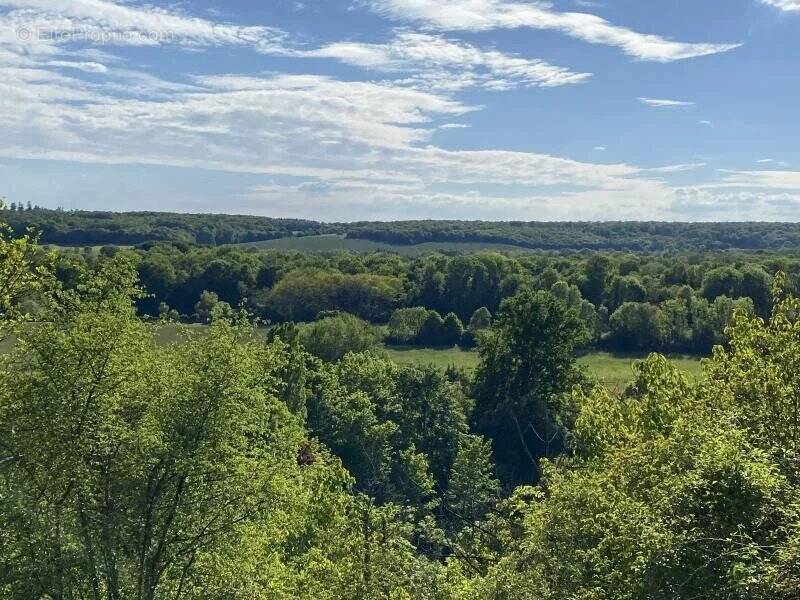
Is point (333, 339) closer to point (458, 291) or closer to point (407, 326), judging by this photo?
point (407, 326)

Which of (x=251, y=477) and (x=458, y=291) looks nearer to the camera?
(x=251, y=477)

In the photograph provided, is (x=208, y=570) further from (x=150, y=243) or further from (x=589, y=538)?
(x=150, y=243)

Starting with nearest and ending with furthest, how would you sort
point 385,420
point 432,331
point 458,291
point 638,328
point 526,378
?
point 385,420
point 526,378
point 638,328
point 432,331
point 458,291

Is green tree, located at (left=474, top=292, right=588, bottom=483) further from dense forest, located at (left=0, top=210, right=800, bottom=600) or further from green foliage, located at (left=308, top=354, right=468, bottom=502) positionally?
dense forest, located at (left=0, top=210, right=800, bottom=600)

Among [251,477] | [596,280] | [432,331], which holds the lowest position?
[432,331]

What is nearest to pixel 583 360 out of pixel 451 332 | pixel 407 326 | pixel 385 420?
pixel 451 332

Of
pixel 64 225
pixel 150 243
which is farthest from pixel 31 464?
pixel 64 225

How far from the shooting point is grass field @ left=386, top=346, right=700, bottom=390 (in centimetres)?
8831

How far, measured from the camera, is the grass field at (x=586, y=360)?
290ft

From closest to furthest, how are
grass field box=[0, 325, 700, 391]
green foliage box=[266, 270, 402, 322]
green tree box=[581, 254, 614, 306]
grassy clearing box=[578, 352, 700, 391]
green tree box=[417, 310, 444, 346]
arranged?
grassy clearing box=[578, 352, 700, 391]
grass field box=[0, 325, 700, 391]
green tree box=[417, 310, 444, 346]
green foliage box=[266, 270, 402, 322]
green tree box=[581, 254, 614, 306]

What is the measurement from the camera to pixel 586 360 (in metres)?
101

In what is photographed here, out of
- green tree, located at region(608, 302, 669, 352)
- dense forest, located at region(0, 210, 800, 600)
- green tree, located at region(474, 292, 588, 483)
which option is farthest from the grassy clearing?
dense forest, located at region(0, 210, 800, 600)

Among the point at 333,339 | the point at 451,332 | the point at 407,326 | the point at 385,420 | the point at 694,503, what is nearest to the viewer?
the point at 694,503

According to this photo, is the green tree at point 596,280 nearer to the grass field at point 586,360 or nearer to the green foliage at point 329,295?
the grass field at point 586,360
